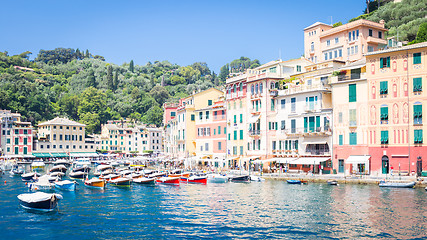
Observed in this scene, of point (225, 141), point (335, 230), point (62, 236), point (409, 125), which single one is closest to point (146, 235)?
point (62, 236)

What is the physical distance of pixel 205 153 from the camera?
257ft

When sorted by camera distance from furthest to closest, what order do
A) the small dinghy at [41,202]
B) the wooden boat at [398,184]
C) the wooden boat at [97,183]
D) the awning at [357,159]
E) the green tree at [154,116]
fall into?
the green tree at [154,116] < the awning at [357,159] < the wooden boat at [97,183] < the wooden boat at [398,184] < the small dinghy at [41,202]

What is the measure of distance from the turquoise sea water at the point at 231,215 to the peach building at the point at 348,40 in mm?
36328

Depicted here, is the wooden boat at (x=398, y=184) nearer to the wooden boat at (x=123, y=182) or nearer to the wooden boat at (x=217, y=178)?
the wooden boat at (x=217, y=178)

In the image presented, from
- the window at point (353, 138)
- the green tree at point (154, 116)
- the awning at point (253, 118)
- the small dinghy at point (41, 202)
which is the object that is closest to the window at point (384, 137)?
the window at point (353, 138)

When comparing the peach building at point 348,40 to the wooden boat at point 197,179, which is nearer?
the wooden boat at point 197,179

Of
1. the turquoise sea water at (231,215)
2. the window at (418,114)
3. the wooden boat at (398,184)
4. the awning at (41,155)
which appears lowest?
the turquoise sea water at (231,215)

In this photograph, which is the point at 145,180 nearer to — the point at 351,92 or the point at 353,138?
the point at 353,138

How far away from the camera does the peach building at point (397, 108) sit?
50.5 metres

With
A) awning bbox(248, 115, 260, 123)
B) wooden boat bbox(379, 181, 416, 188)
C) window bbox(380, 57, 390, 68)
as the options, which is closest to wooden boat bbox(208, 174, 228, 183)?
awning bbox(248, 115, 260, 123)

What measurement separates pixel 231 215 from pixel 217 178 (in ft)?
80.1

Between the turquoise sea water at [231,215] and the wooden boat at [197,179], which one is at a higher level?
the wooden boat at [197,179]

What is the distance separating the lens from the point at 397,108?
52.0 m

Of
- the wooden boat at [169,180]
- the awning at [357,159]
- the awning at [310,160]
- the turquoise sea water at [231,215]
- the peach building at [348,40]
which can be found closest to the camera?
the turquoise sea water at [231,215]
